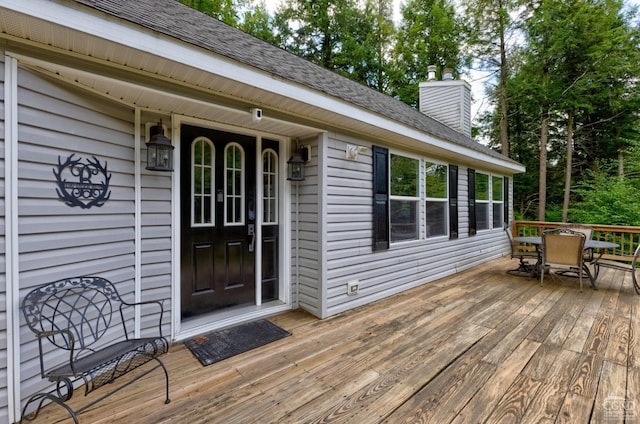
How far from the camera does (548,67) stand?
9719 mm

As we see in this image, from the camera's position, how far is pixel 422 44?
1210 centimetres

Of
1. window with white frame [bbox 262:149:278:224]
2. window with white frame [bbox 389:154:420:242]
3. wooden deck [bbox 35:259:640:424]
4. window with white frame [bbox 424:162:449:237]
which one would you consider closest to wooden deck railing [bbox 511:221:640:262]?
window with white frame [bbox 424:162:449:237]

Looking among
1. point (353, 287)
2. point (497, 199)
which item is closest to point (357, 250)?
point (353, 287)

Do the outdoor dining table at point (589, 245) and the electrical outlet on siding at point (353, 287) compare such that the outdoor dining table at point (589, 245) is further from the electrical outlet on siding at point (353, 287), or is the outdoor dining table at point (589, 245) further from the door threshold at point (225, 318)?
the door threshold at point (225, 318)

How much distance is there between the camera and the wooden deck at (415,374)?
1.76 metres

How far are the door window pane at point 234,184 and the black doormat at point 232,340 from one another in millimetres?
1132

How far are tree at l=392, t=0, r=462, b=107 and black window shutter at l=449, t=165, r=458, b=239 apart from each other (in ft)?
26.4

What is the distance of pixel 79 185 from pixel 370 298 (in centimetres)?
332

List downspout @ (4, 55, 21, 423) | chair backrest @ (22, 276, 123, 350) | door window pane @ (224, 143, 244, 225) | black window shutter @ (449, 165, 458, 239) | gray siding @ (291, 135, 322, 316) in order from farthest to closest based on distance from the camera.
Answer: black window shutter @ (449, 165, 458, 239)
gray siding @ (291, 135, 322, 316)
door window pane @ (224, 143, 244, 225)
chair backrest @ (22, 276, 123, 350)
downspout @ (4, 55, 21, 423)

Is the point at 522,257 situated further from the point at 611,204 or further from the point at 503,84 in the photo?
the point at 503,84

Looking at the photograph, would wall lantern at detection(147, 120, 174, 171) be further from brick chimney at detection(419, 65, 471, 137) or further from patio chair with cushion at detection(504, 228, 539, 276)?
brick chimney at detection(419, 65, 471, 137)

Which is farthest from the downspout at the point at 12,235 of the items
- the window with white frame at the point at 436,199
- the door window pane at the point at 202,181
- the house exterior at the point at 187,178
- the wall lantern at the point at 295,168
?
the window with white frame at the point at 436,199

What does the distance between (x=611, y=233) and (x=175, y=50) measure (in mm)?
9274

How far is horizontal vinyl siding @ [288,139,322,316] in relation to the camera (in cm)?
337
